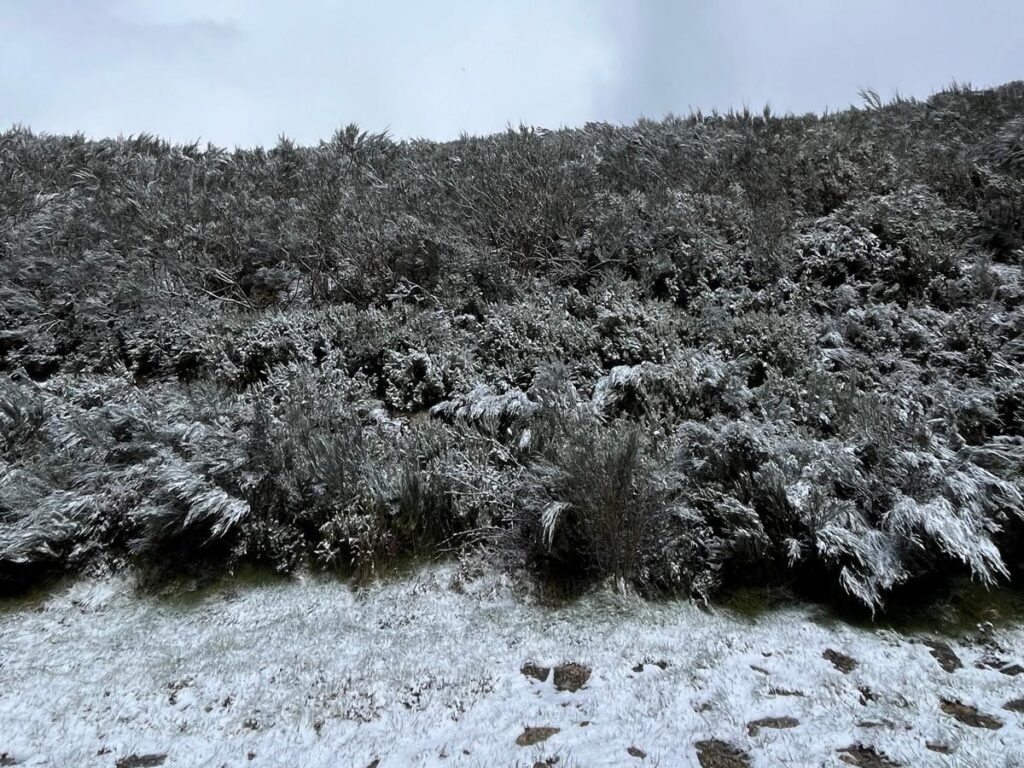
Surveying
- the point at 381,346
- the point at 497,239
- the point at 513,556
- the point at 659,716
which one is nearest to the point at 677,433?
the point at 513,556

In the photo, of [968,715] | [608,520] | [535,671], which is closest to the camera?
[968,715]

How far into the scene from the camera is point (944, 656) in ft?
10.7

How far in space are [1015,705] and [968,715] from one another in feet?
0.70

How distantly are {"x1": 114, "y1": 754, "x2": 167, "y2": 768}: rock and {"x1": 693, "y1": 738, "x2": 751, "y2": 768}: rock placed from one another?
89.7 inches

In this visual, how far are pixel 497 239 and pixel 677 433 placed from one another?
350cm

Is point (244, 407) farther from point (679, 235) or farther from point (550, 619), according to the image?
point (679, 235)

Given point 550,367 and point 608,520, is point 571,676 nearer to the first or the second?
point 608,520

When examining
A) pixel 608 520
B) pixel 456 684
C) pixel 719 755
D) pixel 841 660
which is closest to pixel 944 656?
pixel 841 660

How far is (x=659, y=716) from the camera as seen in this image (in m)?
3.04

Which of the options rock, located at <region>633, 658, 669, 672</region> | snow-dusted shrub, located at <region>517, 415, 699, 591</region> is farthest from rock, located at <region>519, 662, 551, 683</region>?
snow-dusted shrub, located at <region>517, 415, 699, 591</region>

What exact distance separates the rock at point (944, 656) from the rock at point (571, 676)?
164 centimetres

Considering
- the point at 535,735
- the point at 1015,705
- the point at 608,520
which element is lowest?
the point at 535,735

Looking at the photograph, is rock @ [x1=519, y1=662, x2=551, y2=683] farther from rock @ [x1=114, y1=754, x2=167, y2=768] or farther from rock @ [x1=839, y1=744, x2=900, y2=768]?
rock @ [x1=114, y1=754, x2=167, y2=768]

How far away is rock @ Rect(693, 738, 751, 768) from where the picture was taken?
2770 millimetres
